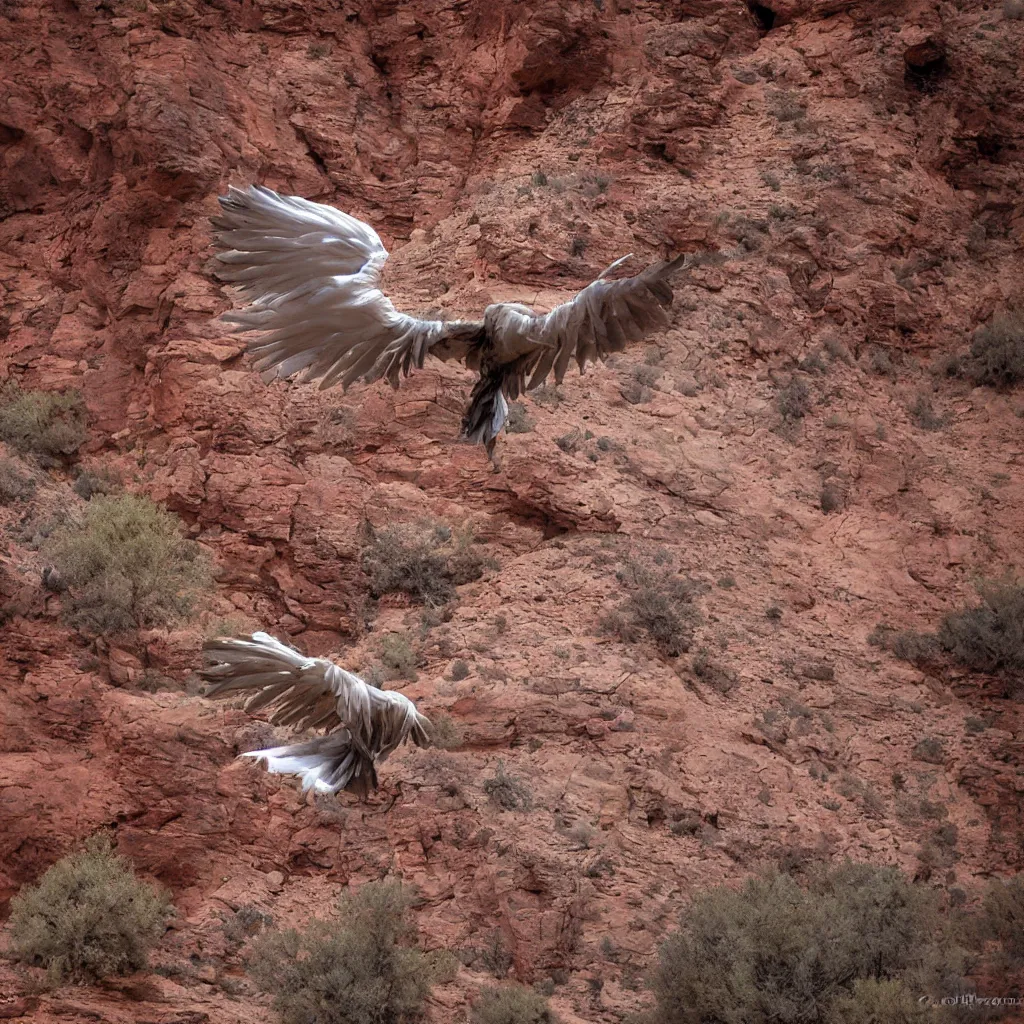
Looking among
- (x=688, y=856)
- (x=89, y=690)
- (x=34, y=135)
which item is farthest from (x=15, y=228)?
(x=688, y=856)

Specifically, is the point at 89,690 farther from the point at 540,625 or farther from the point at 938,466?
the point at 938,466

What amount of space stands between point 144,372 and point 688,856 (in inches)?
356

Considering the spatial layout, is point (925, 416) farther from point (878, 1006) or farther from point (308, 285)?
point (308, 285)

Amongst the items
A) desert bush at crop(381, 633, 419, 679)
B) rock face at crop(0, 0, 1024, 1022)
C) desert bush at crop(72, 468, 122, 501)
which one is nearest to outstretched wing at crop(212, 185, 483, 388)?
rock face at crop(0, 0, 1024, 1022)

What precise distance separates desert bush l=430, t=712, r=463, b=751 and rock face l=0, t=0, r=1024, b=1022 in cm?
9

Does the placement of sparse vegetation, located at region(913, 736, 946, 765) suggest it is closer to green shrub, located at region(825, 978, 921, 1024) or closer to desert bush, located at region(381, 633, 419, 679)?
green shrub, located at region(825, 978, 921, 1024)

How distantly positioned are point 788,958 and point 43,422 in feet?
34.3

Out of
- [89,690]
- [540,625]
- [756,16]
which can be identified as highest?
[756,16]

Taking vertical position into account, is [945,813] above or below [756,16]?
below

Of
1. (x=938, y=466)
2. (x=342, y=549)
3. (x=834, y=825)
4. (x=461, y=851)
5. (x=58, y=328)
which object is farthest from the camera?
(x=58, y=328)

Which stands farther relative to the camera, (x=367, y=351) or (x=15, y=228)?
(x=15, y=228)

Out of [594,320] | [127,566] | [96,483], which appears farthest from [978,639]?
[594,320]

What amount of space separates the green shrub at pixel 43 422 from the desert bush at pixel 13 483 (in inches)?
28.2

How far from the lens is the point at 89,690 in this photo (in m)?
13.1
